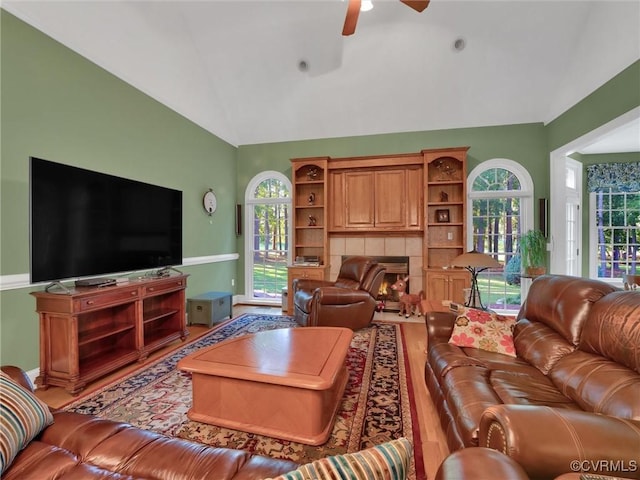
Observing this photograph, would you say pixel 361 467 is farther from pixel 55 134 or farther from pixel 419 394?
pixel 55 134

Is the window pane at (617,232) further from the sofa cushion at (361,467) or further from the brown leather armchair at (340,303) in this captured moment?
the sofa cushion at (361,467)

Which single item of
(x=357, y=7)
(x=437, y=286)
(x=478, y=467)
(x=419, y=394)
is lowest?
(x=419, y=394)

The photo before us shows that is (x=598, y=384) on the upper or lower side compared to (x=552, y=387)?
upper

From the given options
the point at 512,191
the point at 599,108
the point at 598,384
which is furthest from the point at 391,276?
the point at 598,384

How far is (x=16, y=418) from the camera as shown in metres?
1.07

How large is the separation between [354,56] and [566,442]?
4.66 meters

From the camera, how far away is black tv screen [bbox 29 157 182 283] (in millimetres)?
2254

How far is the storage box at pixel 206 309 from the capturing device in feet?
13.3

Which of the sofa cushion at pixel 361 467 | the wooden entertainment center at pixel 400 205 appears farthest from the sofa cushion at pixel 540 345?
the wooden entertainment center at pixel 400 205

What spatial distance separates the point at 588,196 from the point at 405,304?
417 centimetres

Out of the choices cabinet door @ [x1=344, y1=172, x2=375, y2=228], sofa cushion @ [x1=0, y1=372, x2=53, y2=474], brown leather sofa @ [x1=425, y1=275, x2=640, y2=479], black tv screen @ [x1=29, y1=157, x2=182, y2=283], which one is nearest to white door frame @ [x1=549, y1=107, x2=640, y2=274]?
cabinet door @ [x1=344, y1=172, x2=375, y2=228]

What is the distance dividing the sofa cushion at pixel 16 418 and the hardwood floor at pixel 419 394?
4.56ft

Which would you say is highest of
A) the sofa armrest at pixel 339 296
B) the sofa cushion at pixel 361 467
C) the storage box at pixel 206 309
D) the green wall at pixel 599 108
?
the green wall at pixel 599 108

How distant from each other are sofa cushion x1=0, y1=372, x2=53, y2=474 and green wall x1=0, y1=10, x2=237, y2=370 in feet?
5.80
